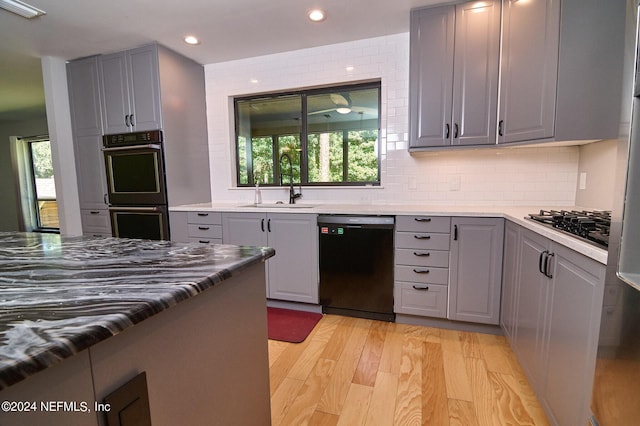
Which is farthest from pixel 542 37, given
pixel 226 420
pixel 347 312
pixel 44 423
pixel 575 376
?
pixel 44 423

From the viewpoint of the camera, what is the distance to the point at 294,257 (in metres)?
2.65

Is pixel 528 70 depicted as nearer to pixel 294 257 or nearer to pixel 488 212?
pixel 488 212

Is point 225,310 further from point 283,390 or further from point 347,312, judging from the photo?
point 347,312

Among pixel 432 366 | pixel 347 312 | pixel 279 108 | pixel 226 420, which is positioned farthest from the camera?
pixel 279 108

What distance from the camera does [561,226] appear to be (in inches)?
54.6

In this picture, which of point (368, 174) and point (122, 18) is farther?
point (368, 174)

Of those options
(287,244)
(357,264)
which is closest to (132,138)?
(287,244)

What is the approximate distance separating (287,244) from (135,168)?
5.81 ft

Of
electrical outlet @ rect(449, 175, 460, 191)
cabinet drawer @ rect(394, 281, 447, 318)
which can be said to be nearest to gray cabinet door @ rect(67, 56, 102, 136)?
cabinet drawer @ rect(394, 281, 447, 318)

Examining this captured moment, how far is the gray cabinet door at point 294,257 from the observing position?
2588 millimetres

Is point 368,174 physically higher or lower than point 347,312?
higher

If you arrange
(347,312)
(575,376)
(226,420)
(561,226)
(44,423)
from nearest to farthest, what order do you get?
(44,423) → (226,420) → (575,376) → (561,226) → (347,312)

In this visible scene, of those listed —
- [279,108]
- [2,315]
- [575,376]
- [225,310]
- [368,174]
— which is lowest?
[575,376]

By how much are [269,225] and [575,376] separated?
2180 mm
